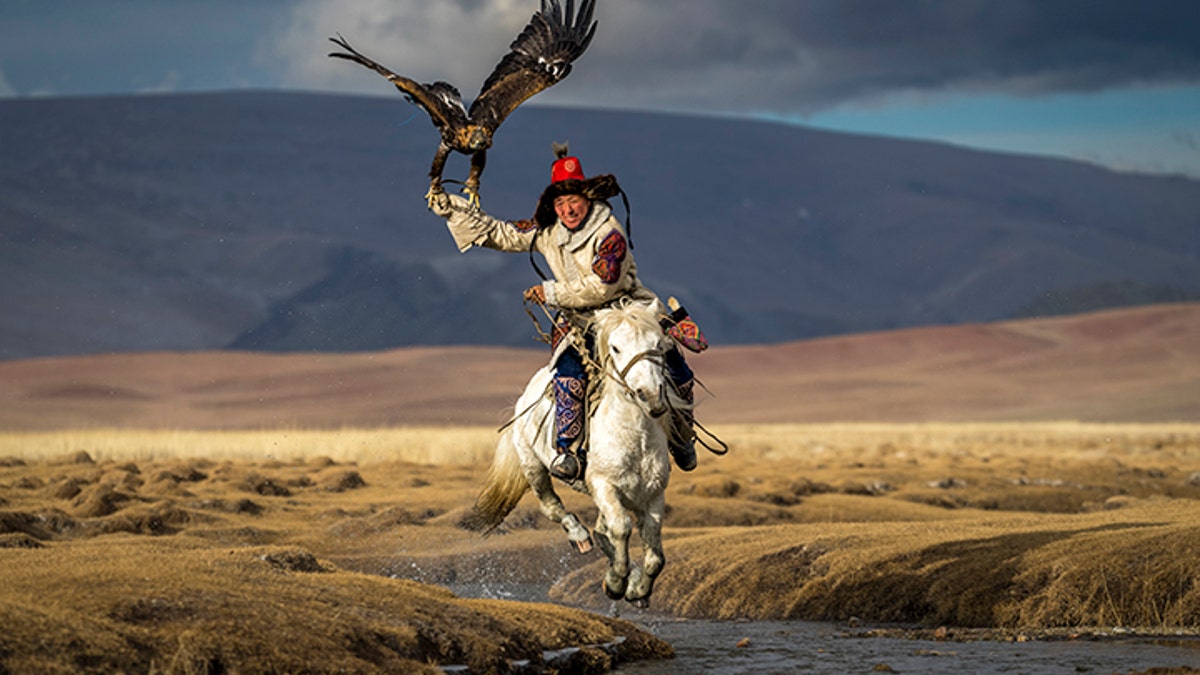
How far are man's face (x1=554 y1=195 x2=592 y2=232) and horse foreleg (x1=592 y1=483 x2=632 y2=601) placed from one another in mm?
1964

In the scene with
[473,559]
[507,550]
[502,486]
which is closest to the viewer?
[502,486]

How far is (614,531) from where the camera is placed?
35.0 feet

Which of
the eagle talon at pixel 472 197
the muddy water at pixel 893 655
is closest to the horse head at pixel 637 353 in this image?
the eagle talon at pixel 472 197

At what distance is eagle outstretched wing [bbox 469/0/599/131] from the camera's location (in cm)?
1196

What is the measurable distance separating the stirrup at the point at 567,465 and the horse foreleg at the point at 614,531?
0.23m

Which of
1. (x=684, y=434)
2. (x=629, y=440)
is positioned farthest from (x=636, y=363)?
(x=684, y=434)

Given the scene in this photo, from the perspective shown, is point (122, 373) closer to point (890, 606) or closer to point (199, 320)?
point (199, 320)

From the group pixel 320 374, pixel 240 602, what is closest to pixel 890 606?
pixel 240 602

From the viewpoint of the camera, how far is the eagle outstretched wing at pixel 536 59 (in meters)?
12.0

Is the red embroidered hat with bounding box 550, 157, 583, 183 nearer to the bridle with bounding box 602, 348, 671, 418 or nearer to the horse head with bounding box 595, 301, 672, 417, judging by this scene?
the horse head with bounding box 595, 301, 672, 417

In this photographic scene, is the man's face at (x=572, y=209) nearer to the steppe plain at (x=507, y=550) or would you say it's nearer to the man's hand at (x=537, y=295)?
the man's hand at (x=537, y=295)

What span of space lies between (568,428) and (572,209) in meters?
1.60

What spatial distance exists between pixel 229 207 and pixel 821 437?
15008 centimetres

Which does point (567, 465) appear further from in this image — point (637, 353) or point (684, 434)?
point (637, 353)
